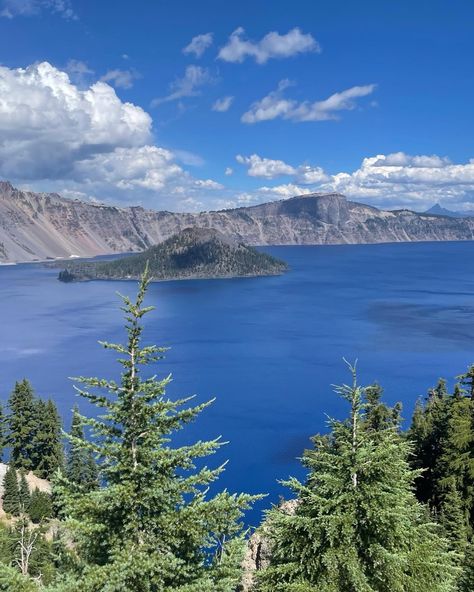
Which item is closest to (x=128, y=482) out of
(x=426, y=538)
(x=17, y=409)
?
(x=426, y=538)

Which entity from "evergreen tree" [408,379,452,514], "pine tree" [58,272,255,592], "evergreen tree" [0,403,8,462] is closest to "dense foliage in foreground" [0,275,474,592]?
"pine tree" [58,272,255,592]

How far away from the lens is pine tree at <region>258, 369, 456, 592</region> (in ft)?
43.1

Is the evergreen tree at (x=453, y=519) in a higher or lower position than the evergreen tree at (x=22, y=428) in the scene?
higher

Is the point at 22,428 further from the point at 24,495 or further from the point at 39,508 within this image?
the point at 39,508

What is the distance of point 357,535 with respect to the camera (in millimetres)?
13531

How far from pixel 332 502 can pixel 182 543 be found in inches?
163

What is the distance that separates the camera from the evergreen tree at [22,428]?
62000mm

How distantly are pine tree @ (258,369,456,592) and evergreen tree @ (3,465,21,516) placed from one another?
44.5m

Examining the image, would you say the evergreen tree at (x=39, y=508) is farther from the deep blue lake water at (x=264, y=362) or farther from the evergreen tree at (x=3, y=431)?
the deep blue lake water at (x=264, y=362)

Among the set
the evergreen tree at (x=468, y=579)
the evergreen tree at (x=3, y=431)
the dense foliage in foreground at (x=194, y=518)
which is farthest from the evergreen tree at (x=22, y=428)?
the evergreen tree at (x=468, y=579)

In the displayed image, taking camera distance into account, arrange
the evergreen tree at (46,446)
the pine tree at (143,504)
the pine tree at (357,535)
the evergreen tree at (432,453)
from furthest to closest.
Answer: the evergreen tree at (46,446) → the evergreen tree at (432,453) → the pine tree at (357,535) → the pine tree at (143,504)

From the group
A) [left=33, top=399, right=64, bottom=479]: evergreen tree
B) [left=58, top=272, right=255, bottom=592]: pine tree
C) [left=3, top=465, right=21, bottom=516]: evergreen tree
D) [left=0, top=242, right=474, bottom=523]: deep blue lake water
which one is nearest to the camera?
[left=58, top=272, right=255, bottom=592]: pine tree

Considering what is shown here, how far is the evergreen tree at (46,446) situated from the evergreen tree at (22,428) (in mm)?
511

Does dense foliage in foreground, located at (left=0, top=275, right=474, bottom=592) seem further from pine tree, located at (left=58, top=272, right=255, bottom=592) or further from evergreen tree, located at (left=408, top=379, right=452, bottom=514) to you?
evergreen tree, located at (left=408, top=379, right=452, bottom=514)
